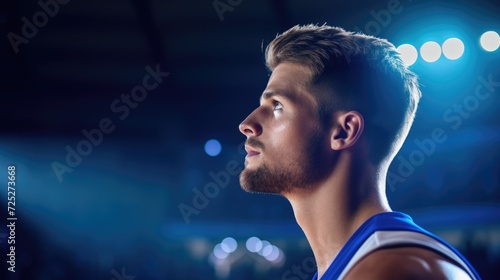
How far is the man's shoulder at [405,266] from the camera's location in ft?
2.79

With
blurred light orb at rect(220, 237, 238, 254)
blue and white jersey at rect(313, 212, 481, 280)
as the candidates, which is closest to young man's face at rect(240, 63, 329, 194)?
blue and white jersey at rect(313, 212, 481, 280)

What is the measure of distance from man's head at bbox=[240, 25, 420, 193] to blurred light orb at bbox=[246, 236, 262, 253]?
829 centimetres

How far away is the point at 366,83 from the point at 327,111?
123mm

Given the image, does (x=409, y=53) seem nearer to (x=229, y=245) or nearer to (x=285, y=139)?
(x=285, y=139)

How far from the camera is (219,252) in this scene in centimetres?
932

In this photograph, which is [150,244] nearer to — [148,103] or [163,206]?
[163,206]

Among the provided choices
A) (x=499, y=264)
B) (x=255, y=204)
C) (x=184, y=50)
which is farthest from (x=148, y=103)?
(x=499, y=264)

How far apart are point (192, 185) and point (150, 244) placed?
3.71ft

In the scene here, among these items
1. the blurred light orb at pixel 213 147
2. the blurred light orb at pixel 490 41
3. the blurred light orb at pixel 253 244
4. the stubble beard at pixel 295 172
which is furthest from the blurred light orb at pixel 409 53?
the blurred light orb at pixel 253 244

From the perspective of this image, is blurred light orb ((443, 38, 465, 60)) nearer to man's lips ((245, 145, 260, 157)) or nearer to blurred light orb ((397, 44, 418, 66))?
blurred light orb ((397, 44, 418, 66))

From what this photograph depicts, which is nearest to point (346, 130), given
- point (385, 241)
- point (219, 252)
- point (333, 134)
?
point (333, 134)

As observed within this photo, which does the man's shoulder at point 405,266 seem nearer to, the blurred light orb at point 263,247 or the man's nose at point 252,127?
the man's nose at point 252,127

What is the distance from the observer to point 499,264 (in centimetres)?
650

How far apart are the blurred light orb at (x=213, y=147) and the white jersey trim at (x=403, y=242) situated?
652cm
